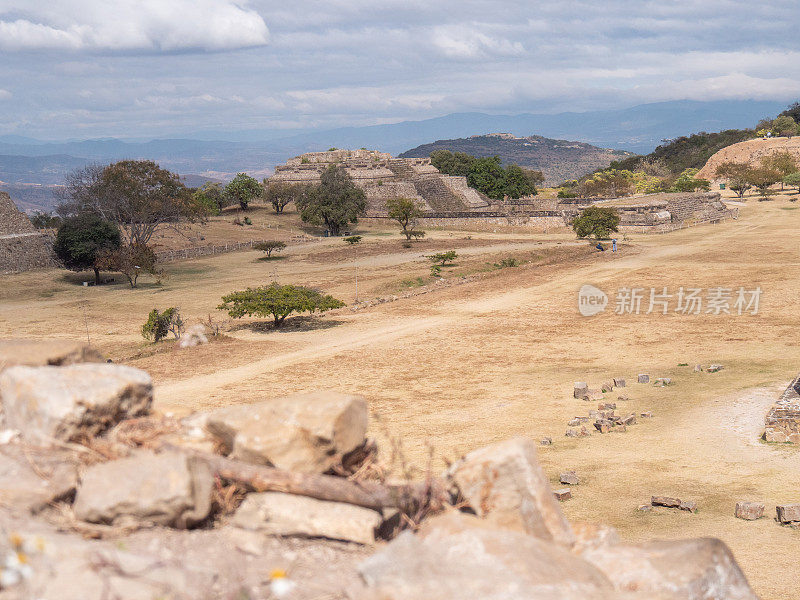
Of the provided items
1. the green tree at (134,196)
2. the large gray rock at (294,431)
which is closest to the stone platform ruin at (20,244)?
the green tree at (134,196)

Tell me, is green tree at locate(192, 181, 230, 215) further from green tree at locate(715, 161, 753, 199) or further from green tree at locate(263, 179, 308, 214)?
green tree at locate(715, 161, 753, 199)

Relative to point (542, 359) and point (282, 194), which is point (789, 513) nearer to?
point (542, 359)

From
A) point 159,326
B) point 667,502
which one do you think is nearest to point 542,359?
point 667,502

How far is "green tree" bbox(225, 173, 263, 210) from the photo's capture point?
88.2 meters

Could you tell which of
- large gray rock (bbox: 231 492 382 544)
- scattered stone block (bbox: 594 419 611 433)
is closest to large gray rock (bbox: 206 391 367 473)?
large gray rock (bbox: 231 492 382 544)

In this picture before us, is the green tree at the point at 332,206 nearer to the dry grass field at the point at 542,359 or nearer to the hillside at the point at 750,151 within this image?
the dry grass field at the point at 542,359

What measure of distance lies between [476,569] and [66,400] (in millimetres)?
2736

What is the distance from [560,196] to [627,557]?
311 ft

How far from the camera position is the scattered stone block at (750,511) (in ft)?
36.4

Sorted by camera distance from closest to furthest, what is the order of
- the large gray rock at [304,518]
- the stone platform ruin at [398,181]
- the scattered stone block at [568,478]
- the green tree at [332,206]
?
the large gray rock at [304,518] < the scattered stone block at [568,478] < the green tree at [332,206] < the stone platform ruin at [398,181]

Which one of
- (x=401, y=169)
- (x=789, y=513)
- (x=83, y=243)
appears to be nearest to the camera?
(x=789, y=513)

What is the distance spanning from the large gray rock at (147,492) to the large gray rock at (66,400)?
399 millimetres

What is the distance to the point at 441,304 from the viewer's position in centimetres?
3472

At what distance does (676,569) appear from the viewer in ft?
14.3
